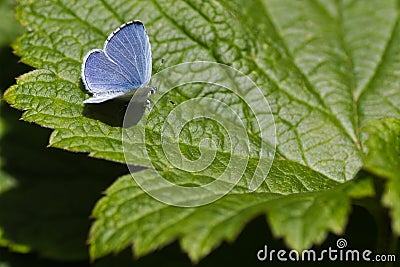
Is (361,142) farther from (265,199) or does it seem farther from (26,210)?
(26,210)

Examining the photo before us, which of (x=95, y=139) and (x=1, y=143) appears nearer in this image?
(x=95, y=139)

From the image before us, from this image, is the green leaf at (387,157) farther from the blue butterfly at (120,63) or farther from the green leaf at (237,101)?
the blue butterfly at (120,63)

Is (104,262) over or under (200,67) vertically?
under

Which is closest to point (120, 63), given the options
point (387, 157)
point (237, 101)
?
point (237, 101)

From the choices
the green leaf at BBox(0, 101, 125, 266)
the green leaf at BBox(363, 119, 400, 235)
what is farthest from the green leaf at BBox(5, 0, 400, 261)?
the green leaf at BBox(0, 101, 125, 266)

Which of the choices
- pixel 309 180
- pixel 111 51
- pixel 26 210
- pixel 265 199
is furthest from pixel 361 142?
pixel 26 210

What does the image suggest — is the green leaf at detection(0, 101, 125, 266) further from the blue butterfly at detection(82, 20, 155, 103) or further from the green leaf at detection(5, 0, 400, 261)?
the blue butterfly at detection(82, 20, 155, 103)
